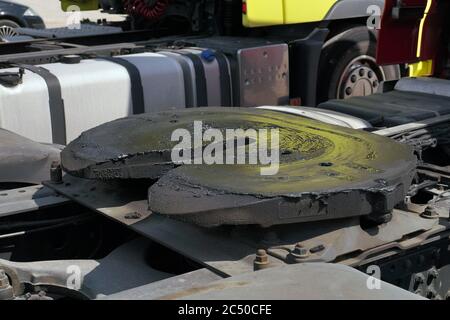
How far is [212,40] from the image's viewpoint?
5.99 m

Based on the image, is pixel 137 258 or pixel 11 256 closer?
pixel 137 258

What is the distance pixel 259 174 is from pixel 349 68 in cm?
421

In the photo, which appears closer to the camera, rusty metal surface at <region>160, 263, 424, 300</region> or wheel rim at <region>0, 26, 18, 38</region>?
rusty metal surface at <region>160, 263, 424, 300</region>

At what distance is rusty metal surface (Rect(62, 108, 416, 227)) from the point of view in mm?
2191

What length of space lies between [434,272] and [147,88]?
292 centimetres

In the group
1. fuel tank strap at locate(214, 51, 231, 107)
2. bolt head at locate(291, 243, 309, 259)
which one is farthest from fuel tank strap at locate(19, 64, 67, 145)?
bolt head at locate(291, 243, 309, 259)

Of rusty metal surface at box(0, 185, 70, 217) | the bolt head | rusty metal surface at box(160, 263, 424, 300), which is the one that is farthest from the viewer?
rusty metal surface at box(0, 185, 70, 217)

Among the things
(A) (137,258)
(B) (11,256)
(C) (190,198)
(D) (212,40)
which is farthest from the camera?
(D) (212,40)

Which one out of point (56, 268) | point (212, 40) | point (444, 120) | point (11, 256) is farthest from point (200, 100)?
point (56, 268)

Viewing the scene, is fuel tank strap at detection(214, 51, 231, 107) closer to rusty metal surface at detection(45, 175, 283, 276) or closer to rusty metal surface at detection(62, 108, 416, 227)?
rusty metal surface at detection(62, 108, 416, 227)

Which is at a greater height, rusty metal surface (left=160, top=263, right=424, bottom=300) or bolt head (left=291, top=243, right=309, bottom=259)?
rusty metal surface (left=160, top=263, right=424, bottom=300)

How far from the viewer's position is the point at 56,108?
15.3 ft

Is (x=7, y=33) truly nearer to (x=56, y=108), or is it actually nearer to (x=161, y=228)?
(x=56, y=108)

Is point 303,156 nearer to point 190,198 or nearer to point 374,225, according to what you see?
point 374,225
